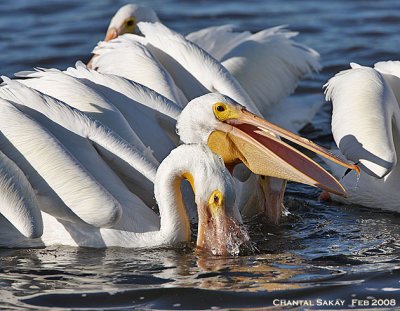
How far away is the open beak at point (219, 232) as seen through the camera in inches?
231

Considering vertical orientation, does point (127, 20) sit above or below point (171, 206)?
above

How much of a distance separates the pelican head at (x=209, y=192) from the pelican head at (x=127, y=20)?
400 cm

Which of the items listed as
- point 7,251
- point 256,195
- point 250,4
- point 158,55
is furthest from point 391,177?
point 250,4

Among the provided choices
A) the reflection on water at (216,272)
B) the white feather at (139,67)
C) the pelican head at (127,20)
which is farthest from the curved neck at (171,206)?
the pelican head at (127,20)

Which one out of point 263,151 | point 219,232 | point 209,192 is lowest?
point 219,232

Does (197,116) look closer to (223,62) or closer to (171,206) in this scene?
(171,206)

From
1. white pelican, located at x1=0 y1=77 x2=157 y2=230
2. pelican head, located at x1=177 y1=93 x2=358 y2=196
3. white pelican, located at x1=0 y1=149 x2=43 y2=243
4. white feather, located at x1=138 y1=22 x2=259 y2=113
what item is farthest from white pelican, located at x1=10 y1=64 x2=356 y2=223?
white pelican, located at x1=0 y1=149 x2=43 y2=243

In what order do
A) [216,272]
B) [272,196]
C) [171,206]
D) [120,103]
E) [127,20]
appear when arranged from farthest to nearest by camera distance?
[127,20] → [120,103] → [272,196] → [171,206] → [216,272]

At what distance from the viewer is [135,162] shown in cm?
621

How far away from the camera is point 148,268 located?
5.81 metres

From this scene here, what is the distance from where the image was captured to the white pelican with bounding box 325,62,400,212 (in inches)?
250

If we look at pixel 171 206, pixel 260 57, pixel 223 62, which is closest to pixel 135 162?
pixel 171 206

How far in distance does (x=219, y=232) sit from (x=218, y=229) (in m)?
0.02

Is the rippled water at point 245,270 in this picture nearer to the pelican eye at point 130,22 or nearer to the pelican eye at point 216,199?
the pelican eye at point 216,199
